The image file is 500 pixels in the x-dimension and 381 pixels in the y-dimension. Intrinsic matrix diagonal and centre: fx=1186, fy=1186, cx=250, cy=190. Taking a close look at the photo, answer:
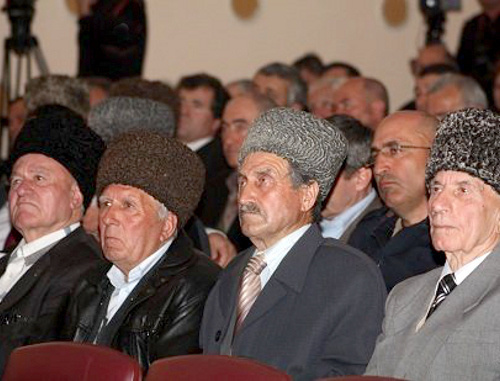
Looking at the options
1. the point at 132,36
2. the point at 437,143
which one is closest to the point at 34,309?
the point at 437,143

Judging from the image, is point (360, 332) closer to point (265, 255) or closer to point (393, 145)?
point (265, 255)

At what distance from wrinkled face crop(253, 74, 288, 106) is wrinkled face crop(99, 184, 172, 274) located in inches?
124

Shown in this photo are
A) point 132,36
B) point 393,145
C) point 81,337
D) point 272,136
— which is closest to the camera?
point 272,136

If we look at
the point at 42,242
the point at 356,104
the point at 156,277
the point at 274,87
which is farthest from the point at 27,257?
the point at 274,87

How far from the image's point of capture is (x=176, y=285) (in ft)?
13.2

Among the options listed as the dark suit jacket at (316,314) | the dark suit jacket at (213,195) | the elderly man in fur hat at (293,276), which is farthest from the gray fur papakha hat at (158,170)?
the dark suit jacket at (213,195)

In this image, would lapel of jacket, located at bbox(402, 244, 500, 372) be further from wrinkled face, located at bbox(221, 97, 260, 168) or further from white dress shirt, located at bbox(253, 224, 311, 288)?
wrinkled face, located at bbox(221, 97, 260, 168)

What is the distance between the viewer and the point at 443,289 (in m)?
3.49

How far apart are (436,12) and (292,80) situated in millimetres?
1836

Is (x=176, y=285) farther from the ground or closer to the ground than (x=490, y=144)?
closer to the ground

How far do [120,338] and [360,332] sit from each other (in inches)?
34.5

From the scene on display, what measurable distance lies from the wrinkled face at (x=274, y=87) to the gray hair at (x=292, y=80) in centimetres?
2

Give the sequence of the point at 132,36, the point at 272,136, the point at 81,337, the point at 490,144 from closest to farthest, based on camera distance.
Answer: the point at 490,144 < the point at 272,136 < the point at 81,337 < the point at 132,36

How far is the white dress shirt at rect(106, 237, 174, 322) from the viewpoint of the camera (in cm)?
414
